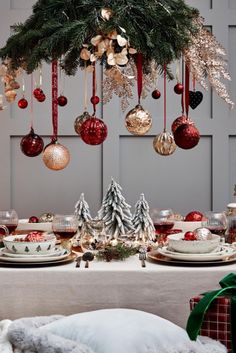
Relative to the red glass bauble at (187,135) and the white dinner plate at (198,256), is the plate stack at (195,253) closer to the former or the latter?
the white dinner plate at (198,256)

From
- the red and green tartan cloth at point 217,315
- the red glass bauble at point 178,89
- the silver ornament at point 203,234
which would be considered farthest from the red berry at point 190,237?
the red glass bauble at point 178,89

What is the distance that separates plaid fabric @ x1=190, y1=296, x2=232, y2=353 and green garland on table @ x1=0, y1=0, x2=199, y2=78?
822mm

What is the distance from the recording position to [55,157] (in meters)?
2.20

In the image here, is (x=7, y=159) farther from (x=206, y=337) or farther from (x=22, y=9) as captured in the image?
(x=206, y=337)

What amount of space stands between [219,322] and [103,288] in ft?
1.14

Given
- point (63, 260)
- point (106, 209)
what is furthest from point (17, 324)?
point (106, 209)

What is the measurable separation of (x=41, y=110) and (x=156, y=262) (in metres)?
2.04

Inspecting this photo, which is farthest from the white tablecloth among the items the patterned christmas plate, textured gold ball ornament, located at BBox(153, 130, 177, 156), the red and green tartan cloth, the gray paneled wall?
the gray paneled wall

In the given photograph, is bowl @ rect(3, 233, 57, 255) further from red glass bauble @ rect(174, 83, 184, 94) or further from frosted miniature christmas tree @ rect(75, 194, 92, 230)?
red glass bauble @ rect(174, 83, 184, 94)

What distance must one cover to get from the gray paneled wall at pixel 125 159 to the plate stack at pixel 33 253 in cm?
184

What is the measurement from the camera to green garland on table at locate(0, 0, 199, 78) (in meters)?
1.81

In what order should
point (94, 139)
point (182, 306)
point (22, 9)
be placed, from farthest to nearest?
1. point (22, 9)
2. point (94, 139)
3. point (182, 306)

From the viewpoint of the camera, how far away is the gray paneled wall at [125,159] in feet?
11.7

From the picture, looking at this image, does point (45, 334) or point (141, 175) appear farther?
point (141, 175)
